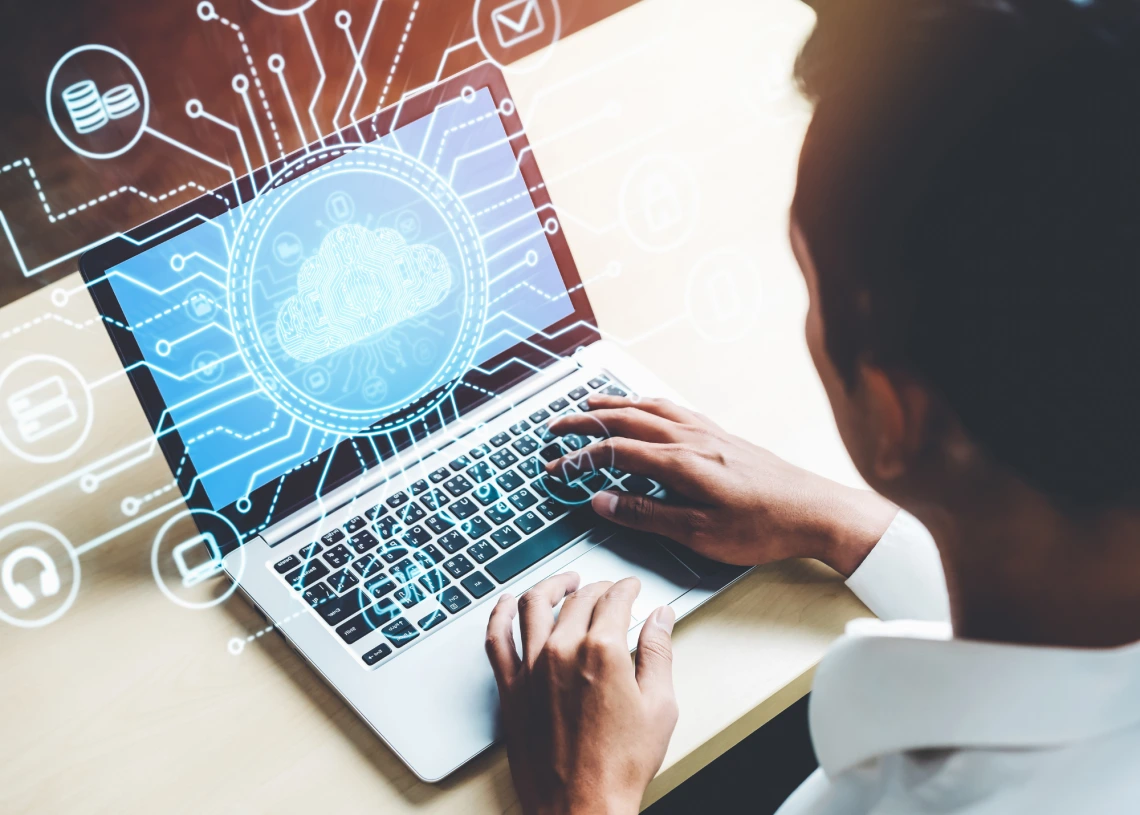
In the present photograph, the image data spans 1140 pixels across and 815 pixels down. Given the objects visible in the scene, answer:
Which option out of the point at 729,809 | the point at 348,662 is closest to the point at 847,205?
the point at 348,662

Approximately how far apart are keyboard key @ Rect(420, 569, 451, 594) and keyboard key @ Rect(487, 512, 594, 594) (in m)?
0.01

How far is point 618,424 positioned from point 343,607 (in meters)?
0.22

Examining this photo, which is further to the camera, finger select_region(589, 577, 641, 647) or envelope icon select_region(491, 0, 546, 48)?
envelope icon select_region(491, 0, 546, 48)

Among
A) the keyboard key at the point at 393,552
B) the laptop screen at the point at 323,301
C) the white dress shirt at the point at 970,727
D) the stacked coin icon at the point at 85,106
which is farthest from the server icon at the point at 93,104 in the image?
the white dress shirt at the point at 970,727

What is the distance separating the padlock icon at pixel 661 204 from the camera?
832 millimetres

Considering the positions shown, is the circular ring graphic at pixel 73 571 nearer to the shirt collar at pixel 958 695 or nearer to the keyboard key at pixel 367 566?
the keyboard key at pixel 367 566

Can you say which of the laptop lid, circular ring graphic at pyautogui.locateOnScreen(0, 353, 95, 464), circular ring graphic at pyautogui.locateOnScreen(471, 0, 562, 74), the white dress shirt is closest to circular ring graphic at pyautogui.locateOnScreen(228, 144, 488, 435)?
the laptop lid

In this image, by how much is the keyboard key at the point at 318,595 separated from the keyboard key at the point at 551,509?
0.14 meters

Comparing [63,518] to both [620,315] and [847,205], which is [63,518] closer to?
[620,315]

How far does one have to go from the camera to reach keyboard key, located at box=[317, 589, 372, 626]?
0.59 meters

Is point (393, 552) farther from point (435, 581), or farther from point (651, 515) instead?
point (651, 515)

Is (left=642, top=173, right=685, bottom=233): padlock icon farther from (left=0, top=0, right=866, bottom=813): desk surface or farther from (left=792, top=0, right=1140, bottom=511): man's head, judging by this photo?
(left=792, top=0, right=1140, bottom=511): man's head

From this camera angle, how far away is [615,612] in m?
0.58

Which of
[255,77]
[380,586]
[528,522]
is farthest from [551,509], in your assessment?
[255,77]
